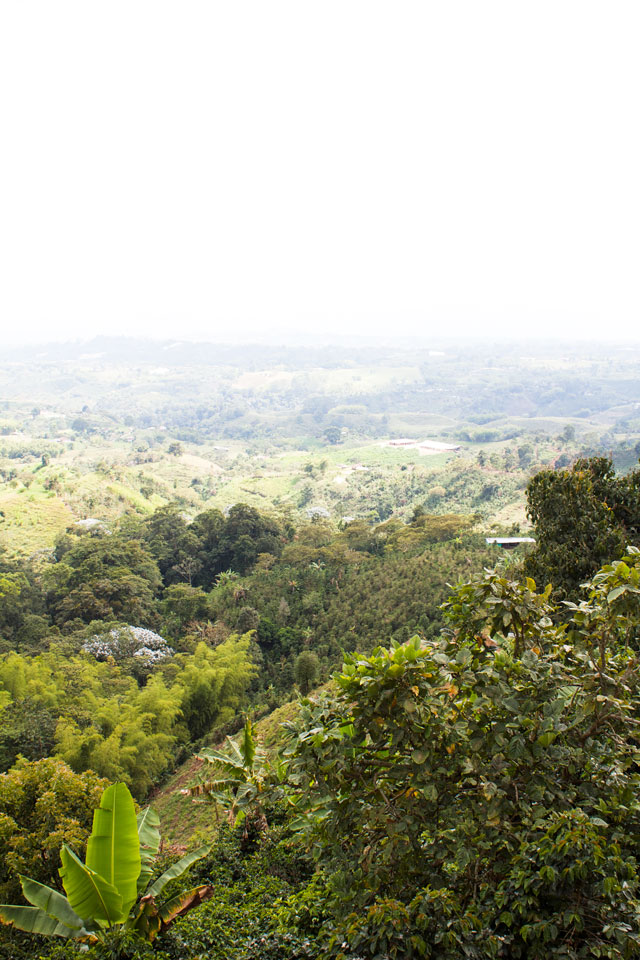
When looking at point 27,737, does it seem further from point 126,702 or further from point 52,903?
point 52,903

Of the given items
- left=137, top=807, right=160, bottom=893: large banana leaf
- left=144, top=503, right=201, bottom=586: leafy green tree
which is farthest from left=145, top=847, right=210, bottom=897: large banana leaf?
left=144, top=503, right=201, bottom=586: leafy green tree

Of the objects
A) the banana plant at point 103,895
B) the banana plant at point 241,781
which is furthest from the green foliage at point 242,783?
the banana plant at point 103,895

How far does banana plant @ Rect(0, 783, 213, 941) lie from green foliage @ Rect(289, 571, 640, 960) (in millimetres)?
1971

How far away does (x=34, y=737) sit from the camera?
32.5 feet

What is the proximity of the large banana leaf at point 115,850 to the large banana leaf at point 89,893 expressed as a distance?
11 centimetres

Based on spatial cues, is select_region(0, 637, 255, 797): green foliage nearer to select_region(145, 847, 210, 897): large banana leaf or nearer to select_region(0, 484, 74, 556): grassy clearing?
select_region(145, 847, 210, 897): large banana leaf

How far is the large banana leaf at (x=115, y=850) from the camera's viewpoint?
416cm

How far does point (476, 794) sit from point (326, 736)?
844 mm

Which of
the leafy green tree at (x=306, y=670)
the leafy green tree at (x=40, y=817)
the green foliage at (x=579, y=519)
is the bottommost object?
the leafy green tree at (x=306, y=670)

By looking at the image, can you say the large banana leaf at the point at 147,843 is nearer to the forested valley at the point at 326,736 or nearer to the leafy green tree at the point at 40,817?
the forested valley at the point at 326,736

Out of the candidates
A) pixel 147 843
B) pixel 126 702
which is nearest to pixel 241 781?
pixel 147 843

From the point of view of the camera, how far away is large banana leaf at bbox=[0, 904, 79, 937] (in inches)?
160

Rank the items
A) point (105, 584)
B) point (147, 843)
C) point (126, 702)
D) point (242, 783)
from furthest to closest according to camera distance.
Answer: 1. point (105, 584)
2. point (126, 702)
3. point (242, 783)
4. point (147, 843)

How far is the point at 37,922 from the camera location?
411cm
